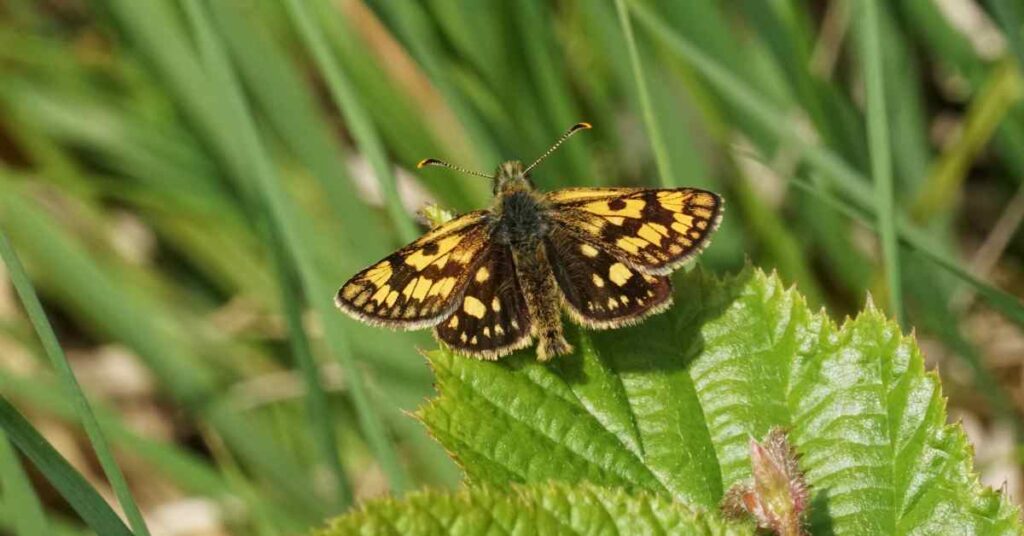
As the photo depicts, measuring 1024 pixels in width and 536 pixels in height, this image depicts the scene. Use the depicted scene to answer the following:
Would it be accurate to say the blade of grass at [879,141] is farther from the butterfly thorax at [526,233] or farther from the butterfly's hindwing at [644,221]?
the butterfly thorax at [526,233]

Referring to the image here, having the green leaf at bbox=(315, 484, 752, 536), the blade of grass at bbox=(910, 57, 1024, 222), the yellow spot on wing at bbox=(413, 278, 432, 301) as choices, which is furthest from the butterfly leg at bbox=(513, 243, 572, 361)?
the blade of grass at bbox=(910, 57, 1024, 222)

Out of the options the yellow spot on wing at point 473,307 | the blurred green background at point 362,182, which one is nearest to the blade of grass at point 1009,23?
the blurred green background at point 362,182

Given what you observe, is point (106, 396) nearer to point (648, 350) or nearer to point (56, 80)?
point (56, 80)

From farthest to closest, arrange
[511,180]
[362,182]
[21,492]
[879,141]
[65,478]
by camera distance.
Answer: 1. [362,182]
2. [511,180]
3. [879,141]
4. [21,492]
5. [65,478]

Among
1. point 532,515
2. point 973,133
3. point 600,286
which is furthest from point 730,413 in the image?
point 973,133

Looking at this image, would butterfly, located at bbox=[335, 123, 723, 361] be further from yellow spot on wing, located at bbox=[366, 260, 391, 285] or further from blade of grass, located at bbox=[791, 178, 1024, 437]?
blade of grass, located at bbox=[791, 178, 1024, 437]

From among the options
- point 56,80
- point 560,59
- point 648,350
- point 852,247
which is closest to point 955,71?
point 852,247

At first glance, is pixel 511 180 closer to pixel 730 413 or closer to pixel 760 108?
pixel 760 108
